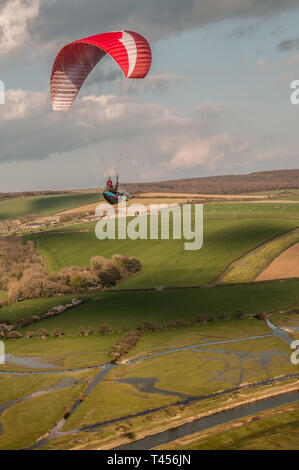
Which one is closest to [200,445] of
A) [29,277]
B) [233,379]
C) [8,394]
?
[233,379]

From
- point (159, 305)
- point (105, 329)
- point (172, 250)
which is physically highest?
point (172, 250)

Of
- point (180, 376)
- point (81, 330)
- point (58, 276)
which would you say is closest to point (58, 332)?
point (81, 330)

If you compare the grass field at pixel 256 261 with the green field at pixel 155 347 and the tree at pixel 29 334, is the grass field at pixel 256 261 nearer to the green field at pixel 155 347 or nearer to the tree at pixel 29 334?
the green field at pixel 155 347

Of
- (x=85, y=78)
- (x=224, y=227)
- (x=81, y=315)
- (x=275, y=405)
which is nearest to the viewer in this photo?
(x=275, y=405)

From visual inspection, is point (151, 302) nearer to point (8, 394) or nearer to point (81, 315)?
point (81, 315)

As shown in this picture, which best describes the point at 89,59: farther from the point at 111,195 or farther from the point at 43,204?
the point at 43,204

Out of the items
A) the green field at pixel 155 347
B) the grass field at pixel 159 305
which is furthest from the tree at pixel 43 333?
the grass field at pixel 159 305
